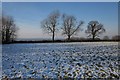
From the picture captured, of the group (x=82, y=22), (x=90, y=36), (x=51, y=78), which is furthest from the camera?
(x=90, y=36)

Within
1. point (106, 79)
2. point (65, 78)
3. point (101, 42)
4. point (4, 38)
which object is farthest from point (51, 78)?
point (101, 42)

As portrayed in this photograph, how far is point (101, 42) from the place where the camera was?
2828 cm

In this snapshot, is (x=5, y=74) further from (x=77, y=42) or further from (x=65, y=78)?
(x=77, y=42)

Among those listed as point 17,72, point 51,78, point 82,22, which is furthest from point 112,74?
point 82,22

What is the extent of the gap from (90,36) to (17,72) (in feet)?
54.9

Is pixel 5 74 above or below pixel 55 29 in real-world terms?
below

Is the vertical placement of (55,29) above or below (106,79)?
above

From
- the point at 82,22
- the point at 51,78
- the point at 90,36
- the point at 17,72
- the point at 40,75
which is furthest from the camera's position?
the point at 90,36

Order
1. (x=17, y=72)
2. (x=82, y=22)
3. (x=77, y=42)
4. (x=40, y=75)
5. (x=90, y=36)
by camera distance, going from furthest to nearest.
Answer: (x=77, y=42)
(x=90, y=36)
(x=82, y=22)
(x=17, y=72)
(x=40, y=75)

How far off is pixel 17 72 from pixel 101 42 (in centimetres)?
2020

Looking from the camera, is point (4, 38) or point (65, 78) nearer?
point (65, 78)

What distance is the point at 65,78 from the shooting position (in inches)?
319

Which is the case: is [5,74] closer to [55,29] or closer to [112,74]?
[112,74]

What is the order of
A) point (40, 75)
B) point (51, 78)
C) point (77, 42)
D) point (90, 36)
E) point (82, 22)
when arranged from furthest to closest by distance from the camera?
1. point (77, 42)
2. point (90, 36)
3. point (82, 22)
4. point (40, 75)
5. point (51, 78)
